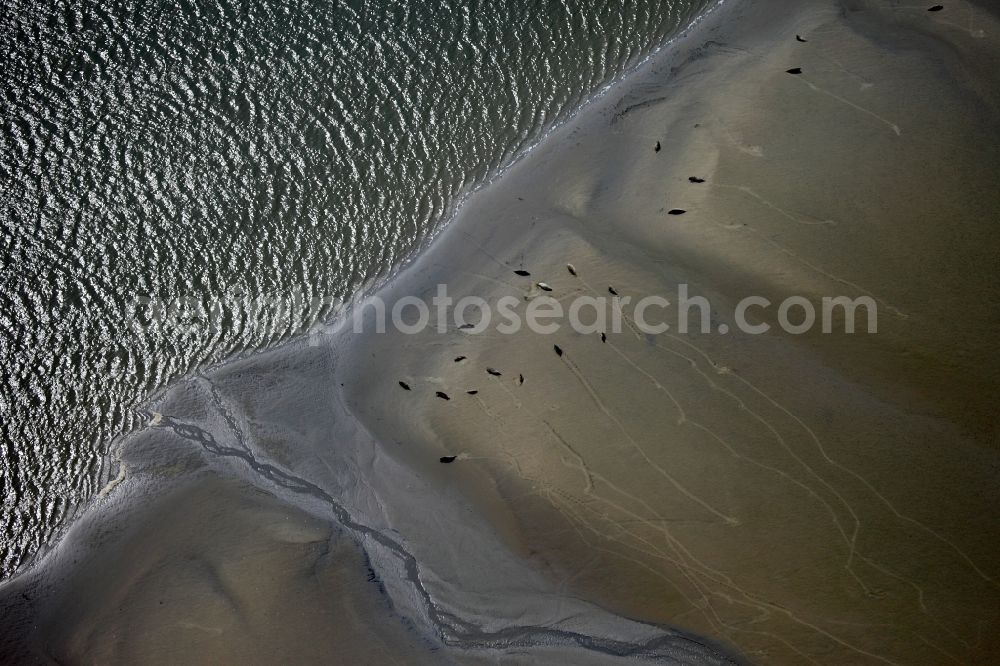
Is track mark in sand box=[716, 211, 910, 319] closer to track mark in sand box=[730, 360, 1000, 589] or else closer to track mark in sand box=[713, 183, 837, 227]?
track mark in sand box=[713, 183, 837, 227]

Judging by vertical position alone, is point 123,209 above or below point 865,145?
below

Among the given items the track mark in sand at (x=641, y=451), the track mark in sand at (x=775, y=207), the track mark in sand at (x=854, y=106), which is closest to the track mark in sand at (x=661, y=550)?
the track mark in sand at (x=641, y=451)

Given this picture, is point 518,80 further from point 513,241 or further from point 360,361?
point 360,361

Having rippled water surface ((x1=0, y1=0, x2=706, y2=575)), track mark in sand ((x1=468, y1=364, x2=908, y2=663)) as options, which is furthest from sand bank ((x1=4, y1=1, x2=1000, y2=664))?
rippled water surface ((x1=0, y1=0, x2=706, y2=575))

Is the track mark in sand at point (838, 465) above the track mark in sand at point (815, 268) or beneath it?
beneath

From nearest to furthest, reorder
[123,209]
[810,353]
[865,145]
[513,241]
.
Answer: [810,353] < [865,145] < [513,241] < [123,209]

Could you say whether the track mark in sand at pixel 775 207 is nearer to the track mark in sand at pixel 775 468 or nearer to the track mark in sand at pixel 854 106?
the track mark in sand at pixel 854 106

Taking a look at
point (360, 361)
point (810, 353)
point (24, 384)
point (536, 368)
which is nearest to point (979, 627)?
point (810, 353)
